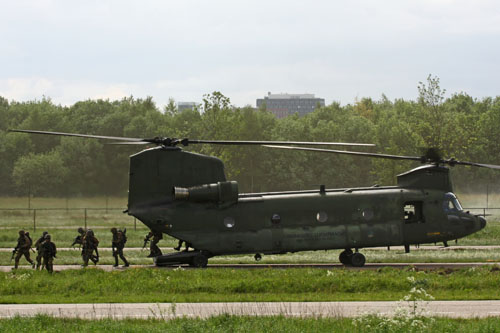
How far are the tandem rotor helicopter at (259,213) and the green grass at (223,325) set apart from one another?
1263 centimetres

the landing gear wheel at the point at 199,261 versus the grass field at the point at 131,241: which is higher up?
the landing gear wheel at the point at 199,261

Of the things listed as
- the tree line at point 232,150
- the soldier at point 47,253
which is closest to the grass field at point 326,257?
the soldier at point 47,253

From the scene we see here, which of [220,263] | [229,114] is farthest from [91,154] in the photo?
[220,263]

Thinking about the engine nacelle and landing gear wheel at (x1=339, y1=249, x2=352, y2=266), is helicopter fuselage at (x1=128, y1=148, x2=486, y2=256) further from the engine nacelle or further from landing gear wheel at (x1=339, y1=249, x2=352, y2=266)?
landing gear wheel at (x1=339, y1=249, x2=352, y2=266)

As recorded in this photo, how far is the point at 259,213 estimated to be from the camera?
31062mm

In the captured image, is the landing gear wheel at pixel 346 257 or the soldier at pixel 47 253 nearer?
the soldier at pixel 47 253

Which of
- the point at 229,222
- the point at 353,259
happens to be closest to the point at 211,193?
the point at 229,222

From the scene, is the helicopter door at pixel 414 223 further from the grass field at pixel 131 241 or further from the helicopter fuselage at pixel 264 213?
the grass field at pixel 131 241

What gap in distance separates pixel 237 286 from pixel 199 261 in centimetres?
646

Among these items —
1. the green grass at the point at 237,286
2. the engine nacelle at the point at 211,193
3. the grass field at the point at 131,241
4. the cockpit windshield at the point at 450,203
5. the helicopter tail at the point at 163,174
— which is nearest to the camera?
the green grass at the point at 237,286

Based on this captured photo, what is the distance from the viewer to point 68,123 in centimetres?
11319

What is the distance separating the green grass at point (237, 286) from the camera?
22719mm

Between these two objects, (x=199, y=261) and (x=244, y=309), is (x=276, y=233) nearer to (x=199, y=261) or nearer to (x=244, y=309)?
(x=199, y=261)

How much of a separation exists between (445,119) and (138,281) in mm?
53772
